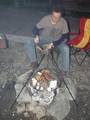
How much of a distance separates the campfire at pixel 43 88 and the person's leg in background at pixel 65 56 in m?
1.23

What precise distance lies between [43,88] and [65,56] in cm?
152

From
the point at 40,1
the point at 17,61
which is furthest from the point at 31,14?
the point at 17,61

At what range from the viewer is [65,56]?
7.07 meters

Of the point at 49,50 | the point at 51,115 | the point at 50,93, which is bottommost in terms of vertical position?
the point at 51,115

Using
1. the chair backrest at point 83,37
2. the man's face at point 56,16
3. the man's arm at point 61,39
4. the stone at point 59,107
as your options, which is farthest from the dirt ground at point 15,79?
the man's face at point 56,16

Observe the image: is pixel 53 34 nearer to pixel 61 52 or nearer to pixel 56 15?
pixel 61 52

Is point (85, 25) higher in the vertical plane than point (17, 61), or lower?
higher

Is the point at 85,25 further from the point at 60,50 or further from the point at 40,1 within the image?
the point at 40,1

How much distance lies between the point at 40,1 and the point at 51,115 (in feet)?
20.8

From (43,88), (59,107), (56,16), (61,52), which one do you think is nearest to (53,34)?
(61,52)

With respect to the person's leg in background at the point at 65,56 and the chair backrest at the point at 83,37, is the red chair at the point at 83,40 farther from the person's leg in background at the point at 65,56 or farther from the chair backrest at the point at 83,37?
the person's leg in background at the point at 65,56

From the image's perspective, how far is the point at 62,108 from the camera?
231 inches

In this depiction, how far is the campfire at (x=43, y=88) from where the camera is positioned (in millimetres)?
5859

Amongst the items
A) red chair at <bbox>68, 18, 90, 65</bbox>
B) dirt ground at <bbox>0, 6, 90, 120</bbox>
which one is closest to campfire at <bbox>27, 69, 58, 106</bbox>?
dirt ground at <bbox>0, 6, 90, 120</bbox>
